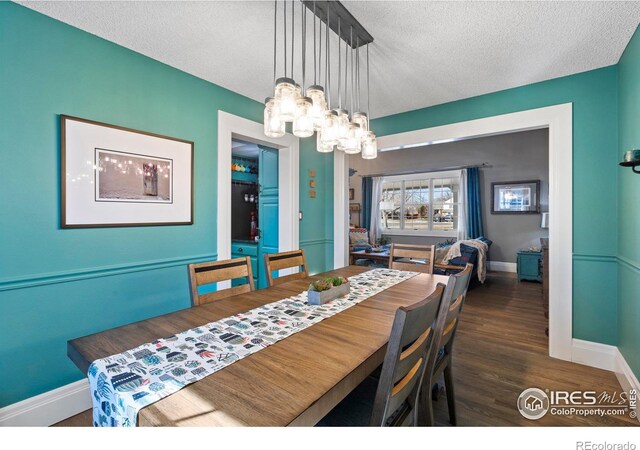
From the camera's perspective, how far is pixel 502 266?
20.8 feet

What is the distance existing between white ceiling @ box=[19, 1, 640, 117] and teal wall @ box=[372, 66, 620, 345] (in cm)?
19

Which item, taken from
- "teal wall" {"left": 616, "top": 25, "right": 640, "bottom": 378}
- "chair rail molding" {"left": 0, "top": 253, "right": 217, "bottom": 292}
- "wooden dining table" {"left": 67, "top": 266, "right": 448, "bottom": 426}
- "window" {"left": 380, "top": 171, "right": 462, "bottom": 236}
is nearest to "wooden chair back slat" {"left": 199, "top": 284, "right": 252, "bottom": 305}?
"wooden dining table" {"left": 67, "top": 266, "right": 448, "bottom": 426}

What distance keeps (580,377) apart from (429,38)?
2.72m

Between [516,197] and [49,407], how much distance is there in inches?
292

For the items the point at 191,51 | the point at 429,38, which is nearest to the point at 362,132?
the point at 429,38

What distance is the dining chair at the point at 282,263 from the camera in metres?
2.10

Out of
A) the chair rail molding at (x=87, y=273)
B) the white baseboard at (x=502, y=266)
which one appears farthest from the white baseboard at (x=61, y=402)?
the white baseboard at (x=502, y=266)

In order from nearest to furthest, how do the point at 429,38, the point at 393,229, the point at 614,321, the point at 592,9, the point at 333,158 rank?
1. the point at 592,9
2. the point at 429,38
3. the point at 614,321
4. the point at 333,158
5. the point at 393,229

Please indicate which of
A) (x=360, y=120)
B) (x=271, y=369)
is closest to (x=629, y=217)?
(x=360, y=120)

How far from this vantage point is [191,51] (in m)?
2.20

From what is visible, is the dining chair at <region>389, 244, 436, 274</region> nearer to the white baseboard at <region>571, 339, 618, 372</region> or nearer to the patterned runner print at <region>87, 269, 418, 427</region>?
the patterned runner print at <region>87, 269, 418, 427</region>

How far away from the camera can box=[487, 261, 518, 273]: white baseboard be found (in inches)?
245

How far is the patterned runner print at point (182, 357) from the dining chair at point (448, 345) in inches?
18.9
